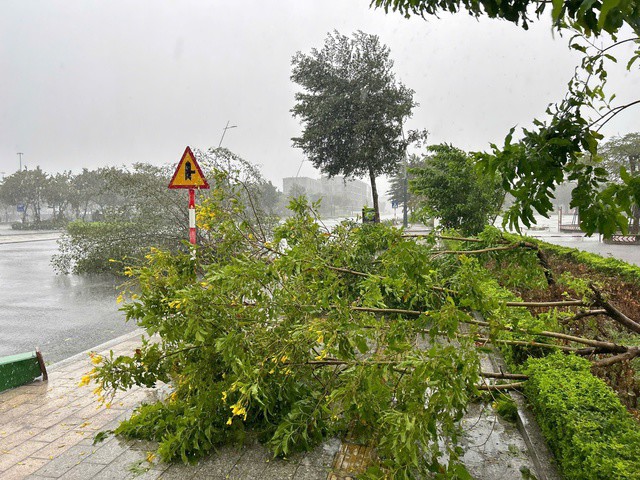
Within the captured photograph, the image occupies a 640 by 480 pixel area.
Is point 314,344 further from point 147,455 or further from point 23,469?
point 23,469

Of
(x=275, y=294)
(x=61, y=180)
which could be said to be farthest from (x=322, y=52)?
(x=61, y=180)

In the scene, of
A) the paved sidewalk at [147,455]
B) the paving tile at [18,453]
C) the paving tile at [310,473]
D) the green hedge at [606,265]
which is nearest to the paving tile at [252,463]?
the paved sidewalk at [147,455]

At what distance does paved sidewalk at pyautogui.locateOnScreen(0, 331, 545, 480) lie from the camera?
9.37 ft

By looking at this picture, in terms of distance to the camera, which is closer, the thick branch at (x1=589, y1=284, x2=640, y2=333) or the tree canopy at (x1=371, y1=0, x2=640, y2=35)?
the tree canopy at (x1=371, y1=0, x2=640, y2=35)

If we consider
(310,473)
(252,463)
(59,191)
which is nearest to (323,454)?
(310,473)

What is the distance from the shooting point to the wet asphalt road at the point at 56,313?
6473 mm

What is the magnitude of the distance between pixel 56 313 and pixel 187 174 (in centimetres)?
465

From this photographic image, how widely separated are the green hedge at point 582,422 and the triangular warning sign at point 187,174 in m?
4.62

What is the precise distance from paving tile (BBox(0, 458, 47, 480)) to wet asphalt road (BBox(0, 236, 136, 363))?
2.86 m

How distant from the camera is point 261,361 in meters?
2.82

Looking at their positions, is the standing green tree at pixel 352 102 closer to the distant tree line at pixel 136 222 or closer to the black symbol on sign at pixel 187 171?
the distant tree line at pixel 136 222

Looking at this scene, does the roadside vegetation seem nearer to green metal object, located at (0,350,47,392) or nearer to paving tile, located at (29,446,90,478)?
paving tile, located at (29,446,90,478)

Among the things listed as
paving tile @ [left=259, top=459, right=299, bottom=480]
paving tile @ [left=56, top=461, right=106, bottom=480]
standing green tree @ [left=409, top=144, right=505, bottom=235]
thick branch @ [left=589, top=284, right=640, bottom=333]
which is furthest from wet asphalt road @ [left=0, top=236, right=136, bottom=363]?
standing green tree @ [left=409, top=144, right=505, bottom=235]

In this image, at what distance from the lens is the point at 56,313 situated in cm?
845
